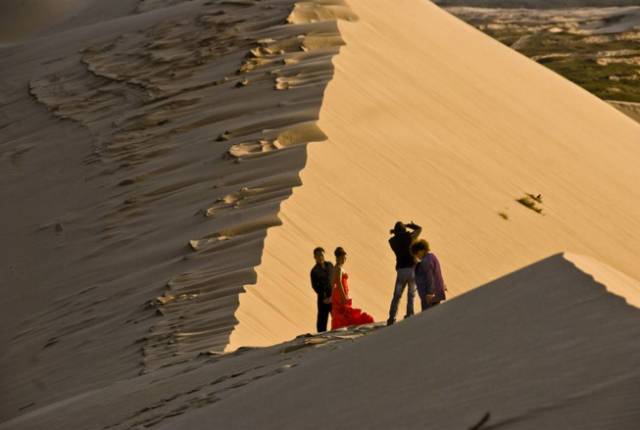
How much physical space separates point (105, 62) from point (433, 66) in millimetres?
5932

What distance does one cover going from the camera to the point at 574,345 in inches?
248

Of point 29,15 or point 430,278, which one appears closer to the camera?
point 430,278

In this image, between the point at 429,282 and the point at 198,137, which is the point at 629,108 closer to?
the point at 198,137

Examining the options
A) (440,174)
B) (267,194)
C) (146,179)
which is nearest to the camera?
(267,194)

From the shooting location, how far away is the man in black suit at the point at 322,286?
464 inches

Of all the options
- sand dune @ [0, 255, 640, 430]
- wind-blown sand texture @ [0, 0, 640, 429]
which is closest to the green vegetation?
wind-blown sand texture @ [0, 0, 640, 429]

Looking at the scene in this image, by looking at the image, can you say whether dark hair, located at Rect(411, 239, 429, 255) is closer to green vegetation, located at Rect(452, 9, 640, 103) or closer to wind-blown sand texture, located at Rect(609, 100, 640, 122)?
wind-blown sand texture, located at Rect(609, 100, 640, 122)

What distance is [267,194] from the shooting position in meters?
15.2

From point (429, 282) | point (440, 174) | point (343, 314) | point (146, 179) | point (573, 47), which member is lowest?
point (573, 47)

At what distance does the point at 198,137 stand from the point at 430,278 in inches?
339

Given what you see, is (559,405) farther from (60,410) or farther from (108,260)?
(108,260)

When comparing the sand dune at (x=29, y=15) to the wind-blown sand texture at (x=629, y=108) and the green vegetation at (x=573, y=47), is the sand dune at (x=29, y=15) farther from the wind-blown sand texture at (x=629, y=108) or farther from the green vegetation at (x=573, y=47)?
the green vegetation at (x=573, y=47)

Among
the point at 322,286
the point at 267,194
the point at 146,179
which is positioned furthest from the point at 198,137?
the point at 322,286

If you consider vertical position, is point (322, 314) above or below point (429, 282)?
A: below
